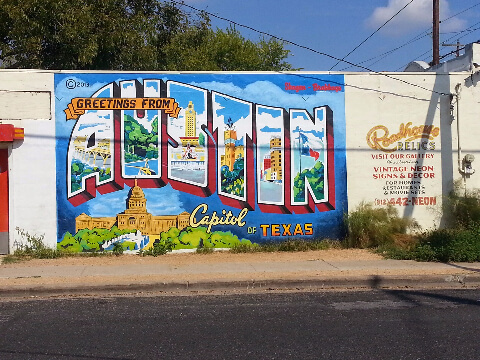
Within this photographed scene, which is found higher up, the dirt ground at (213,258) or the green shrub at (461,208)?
the green shrub at (461,208)

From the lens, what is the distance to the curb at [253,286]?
953 centimetres

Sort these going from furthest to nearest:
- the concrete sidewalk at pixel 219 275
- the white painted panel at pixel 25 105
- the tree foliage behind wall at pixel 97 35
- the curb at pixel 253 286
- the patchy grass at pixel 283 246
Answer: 1. the tree foliage behind wall at pixel 97 35
2. the patchy grass at pixel 283 246
3. the white painted panel at pixel 25 105
4. the concrete sidewalk at pixel 219 275
5. the curb at pixel 253 286

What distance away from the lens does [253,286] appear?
392 inches

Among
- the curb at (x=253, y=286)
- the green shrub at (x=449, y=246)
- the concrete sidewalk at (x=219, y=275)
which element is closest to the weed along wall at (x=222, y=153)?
the concrete sidewalk at (x=219, y=275)

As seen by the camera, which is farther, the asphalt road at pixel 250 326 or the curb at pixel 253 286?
the curb at pixel 253 286

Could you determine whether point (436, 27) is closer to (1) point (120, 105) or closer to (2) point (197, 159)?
(2) point (197, 159)

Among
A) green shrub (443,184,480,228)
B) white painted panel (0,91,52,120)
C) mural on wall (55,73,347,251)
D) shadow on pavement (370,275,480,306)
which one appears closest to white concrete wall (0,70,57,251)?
white painted panel (0,91,52,120)

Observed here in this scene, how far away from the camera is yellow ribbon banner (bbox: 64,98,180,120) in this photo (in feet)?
41.3

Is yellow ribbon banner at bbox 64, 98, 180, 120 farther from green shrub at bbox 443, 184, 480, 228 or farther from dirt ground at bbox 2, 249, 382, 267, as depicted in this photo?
green shrub at bbox 443, 184, 480, 228

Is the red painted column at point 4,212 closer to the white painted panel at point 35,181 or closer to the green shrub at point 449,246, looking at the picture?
the white painted panel at point 35,181

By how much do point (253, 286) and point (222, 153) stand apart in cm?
392

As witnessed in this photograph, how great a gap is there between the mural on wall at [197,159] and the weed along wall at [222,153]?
0.07 ft

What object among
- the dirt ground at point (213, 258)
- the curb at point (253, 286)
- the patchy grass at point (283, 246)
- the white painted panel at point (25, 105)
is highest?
the white painted panel at point (25, 105)

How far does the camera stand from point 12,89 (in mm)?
12406
